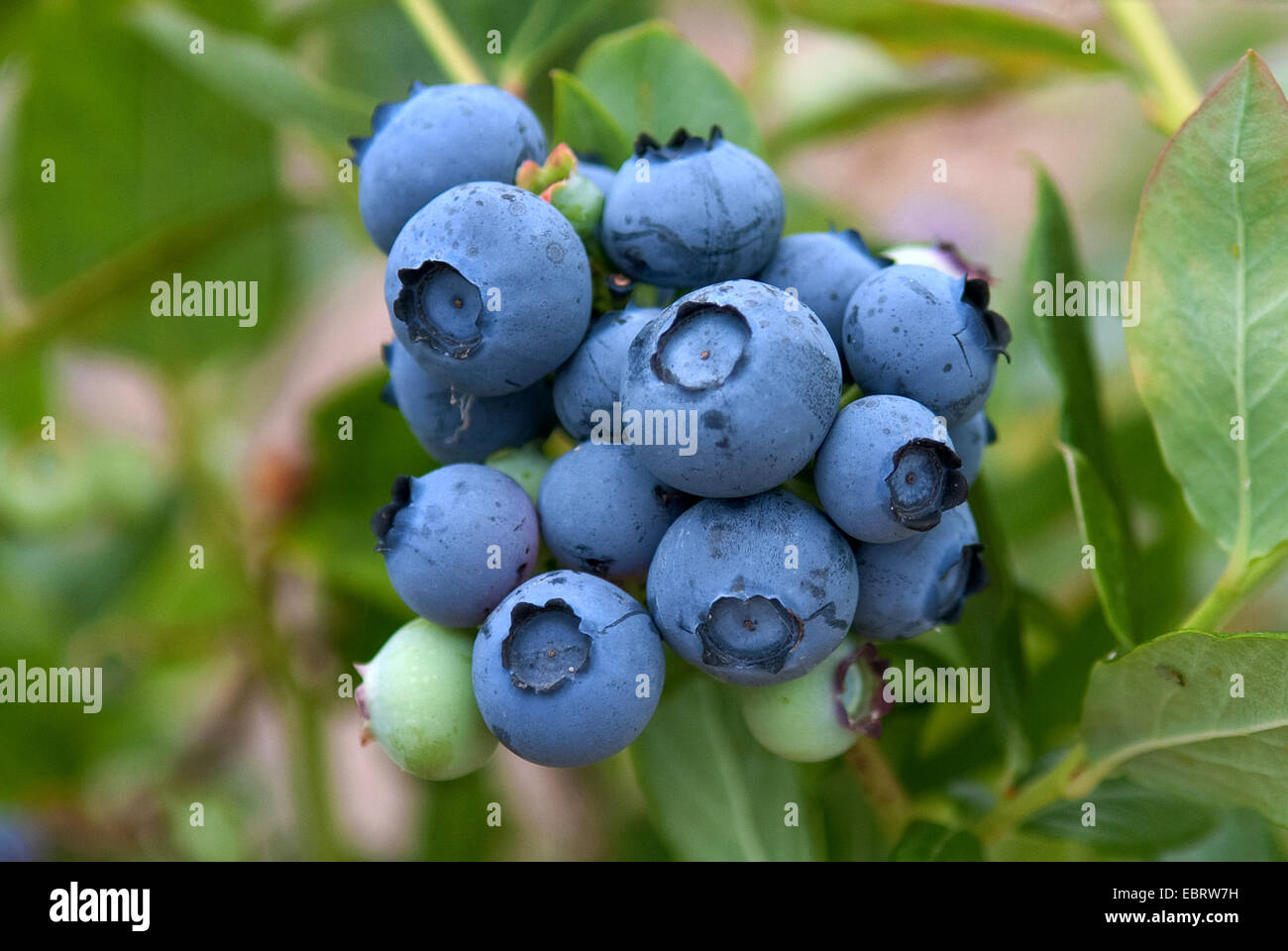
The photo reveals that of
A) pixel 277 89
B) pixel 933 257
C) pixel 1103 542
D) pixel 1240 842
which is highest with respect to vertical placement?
pixel 277 89

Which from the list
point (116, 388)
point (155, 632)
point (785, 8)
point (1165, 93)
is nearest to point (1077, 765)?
point (1165, 93)

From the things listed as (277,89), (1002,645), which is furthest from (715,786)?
(277,89)

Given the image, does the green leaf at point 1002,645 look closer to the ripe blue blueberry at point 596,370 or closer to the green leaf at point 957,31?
the ripe blue blueberry at point 596,370

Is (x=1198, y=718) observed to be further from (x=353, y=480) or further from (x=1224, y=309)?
(x=353, y=480)

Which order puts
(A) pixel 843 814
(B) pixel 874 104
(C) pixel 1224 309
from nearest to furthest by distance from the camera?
1. (C) pixel 1224 309
2. (A) pixel 843 814
3. (B) pixel 874 104

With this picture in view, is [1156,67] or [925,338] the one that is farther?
[1156,67]

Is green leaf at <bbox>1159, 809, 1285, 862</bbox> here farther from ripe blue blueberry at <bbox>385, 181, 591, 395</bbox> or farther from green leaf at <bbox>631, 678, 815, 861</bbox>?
ripe blue blueberry at <bbox>385, 181, 591, 395</bbox>

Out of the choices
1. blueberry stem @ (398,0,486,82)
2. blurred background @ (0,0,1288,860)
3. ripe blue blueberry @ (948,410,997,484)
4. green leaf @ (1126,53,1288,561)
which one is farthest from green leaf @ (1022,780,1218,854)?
blueberry stem @ (398,0,486,82)
